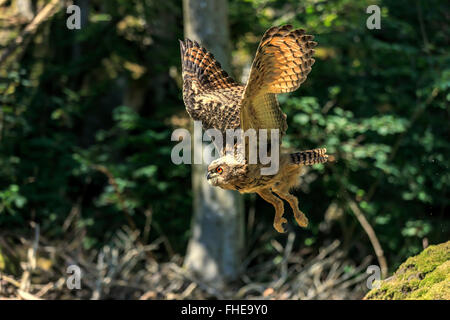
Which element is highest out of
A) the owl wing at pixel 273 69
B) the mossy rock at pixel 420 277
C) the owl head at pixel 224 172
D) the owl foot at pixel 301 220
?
the owl wing at pixel 273 69

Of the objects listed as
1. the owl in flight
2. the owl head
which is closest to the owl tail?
the owl in flight

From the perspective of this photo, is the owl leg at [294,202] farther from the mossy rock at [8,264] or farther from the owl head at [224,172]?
the mossy rock at [8,264]

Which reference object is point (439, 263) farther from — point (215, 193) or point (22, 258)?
point (22, 258)

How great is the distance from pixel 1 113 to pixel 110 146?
1771 mm

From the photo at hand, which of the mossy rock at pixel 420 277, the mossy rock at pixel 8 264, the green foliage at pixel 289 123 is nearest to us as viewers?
the mossy rock at pixel 420 277

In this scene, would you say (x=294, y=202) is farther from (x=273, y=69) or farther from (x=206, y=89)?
(x=206, y=89)

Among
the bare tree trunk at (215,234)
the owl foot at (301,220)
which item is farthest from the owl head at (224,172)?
the bare tree trunk at (215,234)

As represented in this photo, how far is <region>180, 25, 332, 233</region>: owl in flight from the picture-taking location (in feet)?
7.27

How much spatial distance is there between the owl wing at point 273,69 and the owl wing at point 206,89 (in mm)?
195

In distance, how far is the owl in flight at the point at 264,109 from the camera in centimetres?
221

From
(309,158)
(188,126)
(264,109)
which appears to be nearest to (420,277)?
(309,158)

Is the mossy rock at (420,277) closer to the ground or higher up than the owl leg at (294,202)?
closer to the ground

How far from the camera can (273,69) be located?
229cm

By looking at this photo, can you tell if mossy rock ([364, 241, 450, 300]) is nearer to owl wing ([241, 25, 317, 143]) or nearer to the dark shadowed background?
owl wing ([241, 25, 317, 143])
